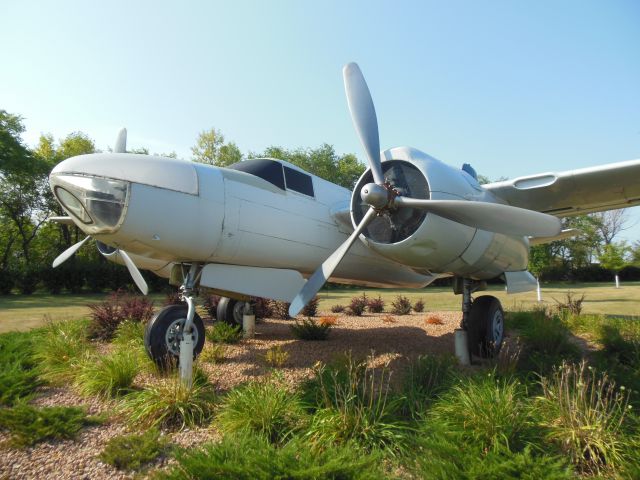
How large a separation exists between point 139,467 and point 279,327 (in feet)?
26.8

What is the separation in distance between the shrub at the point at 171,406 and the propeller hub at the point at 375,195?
3.06m

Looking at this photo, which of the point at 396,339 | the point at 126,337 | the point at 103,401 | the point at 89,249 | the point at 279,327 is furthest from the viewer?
the point at 89,249

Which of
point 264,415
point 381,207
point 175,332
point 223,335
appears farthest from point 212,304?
point 264,415

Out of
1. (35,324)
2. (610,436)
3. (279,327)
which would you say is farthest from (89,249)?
(610,436)

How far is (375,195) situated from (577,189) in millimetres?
3733

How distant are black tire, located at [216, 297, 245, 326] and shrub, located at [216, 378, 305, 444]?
6.20 metres

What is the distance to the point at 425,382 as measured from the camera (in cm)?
501

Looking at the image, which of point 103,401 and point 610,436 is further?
point 103,401

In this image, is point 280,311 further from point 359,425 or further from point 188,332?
point 359,425

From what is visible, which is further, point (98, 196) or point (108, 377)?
point (108, 377)

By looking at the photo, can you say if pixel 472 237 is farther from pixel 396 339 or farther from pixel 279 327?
pixel 279 327

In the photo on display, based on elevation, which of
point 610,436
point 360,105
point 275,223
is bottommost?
point 610,436

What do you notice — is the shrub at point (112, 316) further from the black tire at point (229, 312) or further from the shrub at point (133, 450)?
the shrub at point (133, 450)

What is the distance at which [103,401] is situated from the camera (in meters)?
4.93
